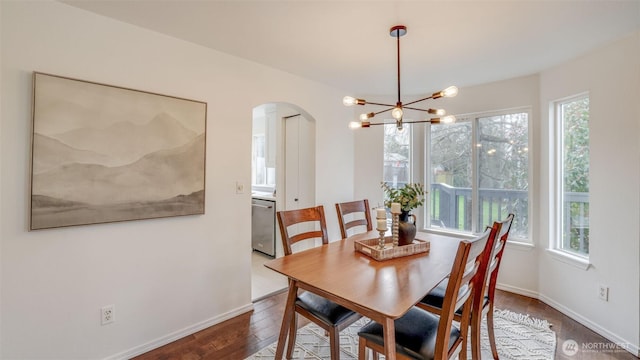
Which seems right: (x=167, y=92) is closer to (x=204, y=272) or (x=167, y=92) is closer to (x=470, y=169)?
(x=204, y=272)

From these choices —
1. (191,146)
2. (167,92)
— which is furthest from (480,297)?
(167,92)

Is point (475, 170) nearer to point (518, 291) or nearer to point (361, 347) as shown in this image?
point (518, 291)

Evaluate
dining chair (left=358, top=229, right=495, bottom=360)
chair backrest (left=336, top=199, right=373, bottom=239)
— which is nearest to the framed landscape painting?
chair backrest (left=336, top=199, right=373, bottom=239)

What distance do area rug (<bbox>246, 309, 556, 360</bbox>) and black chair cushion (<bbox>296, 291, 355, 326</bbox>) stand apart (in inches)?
20.2

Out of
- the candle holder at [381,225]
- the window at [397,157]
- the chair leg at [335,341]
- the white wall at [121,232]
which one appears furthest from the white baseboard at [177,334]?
the window at [397,157]

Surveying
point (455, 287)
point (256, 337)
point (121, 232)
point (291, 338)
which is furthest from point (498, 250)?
point (121, 232)

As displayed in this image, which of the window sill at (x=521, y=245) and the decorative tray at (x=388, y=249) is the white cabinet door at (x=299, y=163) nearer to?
the decorative tray at (x=388, y=249)

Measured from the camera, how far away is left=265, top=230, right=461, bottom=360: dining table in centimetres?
130

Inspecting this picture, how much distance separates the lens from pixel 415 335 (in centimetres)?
148

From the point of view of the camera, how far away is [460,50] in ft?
8.12

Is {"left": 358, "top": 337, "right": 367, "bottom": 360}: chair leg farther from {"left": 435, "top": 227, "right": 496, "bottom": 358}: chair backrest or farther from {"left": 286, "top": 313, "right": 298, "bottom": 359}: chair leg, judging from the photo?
{"left": 286, "top": 313, "right": 298, "bottom": 359}: chair leg

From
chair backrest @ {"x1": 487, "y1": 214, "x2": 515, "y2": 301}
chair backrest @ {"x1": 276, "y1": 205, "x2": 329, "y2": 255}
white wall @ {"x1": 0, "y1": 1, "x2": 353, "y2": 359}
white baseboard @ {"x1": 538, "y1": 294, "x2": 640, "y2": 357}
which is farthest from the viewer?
white baseboard @ {"x1": 538, "y1": 294, "x2": 640, "y2": 357}

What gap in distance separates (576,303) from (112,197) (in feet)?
12.8

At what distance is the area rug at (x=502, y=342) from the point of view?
210 centimetres
